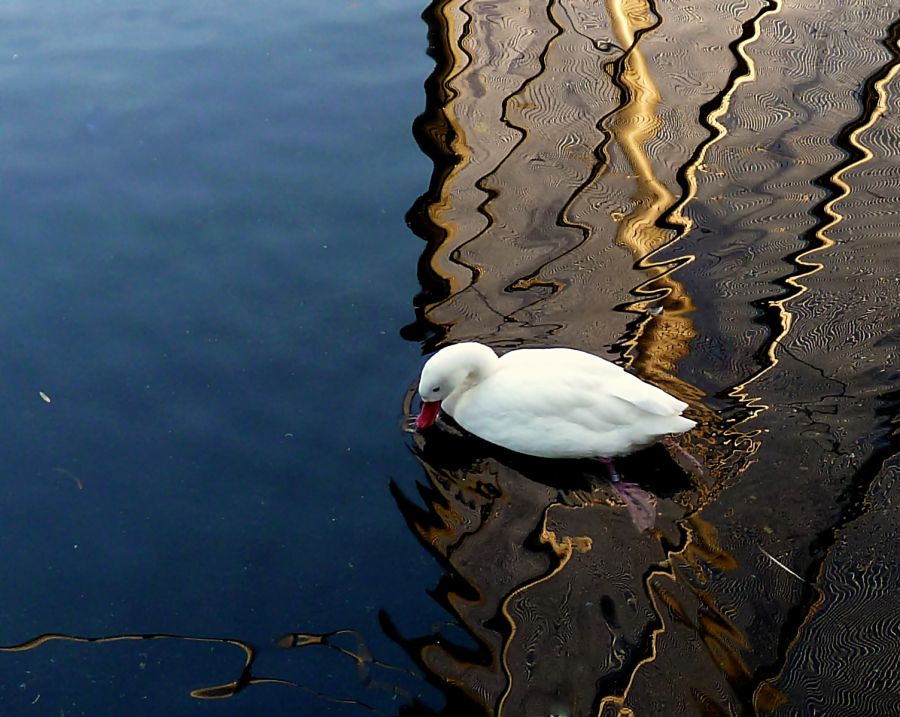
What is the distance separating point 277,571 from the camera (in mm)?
3135

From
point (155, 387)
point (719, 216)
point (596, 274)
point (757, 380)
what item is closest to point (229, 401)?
point (155, 387)

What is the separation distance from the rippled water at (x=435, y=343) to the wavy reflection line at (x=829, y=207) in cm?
2

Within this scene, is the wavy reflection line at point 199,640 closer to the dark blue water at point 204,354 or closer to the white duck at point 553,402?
the dark blue water at point 204,354

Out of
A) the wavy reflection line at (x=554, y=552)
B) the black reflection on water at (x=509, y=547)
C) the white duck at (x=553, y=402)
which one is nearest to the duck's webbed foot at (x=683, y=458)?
the black reflection on water at (x=509, y=547)

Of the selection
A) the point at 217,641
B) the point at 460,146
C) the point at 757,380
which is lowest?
the point at 217,641

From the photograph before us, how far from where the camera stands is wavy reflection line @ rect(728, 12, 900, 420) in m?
3.68

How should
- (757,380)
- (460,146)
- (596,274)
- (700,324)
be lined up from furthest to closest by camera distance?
(460,146) → (596,274) → (700,324) → (757,380)

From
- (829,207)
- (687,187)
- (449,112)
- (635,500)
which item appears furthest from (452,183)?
(635,500)

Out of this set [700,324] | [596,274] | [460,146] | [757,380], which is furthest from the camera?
[460,146]

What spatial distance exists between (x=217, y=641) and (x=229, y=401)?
972mm

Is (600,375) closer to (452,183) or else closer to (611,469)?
(611,469)

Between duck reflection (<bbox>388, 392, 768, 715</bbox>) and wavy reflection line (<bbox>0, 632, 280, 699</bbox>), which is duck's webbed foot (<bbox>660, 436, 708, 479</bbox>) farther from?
wavy reflection line (<bbox>0, 632, 280, 699</bbox>)

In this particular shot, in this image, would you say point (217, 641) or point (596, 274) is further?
point (596, 274)

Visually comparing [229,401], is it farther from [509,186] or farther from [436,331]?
[509,186]
